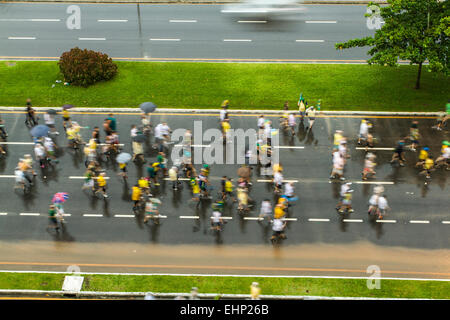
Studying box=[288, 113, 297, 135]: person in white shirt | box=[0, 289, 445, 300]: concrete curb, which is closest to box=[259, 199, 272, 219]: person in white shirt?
box=[0, 289, 445, 300]: concrete curb

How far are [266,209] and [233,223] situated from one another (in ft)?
5.70

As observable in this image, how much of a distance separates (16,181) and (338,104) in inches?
719

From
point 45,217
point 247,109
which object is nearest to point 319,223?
point 247,109

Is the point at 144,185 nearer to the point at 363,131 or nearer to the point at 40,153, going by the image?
the point at 40,153

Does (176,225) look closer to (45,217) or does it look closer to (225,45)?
(45,217)

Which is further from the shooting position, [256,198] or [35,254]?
[256,198]

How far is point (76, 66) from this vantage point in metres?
30.9

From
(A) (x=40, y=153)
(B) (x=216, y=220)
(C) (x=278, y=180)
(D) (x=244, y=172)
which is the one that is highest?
(A) (x=40, y=153)

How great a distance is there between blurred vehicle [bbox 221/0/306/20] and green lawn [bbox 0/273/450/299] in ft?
73.6

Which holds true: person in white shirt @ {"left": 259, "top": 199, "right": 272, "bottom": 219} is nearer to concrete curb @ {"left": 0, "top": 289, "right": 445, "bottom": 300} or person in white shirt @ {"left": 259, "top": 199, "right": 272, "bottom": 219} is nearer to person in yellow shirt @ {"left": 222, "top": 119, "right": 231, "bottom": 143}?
concrete curb @ {"left": 0, "top": 289, "right": 445, "bottom": 300}

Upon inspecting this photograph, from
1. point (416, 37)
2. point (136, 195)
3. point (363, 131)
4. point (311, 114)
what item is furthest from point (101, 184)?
point (416, 37)

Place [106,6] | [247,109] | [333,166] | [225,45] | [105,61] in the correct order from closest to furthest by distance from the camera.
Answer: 1. [333,166]
2. [247,109]
3. [105,61]
4. [225,45]
5. [106,6]

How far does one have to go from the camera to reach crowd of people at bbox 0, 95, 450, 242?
2330 cm

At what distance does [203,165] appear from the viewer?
86.0ft
